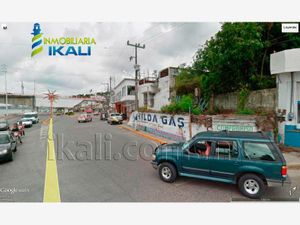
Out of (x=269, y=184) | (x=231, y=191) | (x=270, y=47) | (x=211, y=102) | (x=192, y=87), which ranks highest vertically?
(x=270, y=47)

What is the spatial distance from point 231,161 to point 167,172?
1.83 m

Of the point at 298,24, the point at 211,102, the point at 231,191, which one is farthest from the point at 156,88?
the point at 231,191

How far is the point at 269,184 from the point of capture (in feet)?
13.3

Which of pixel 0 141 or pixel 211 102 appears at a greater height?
pixel 211 102

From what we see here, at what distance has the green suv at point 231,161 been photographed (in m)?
4.06

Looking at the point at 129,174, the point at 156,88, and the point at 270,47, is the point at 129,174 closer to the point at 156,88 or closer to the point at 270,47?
the point at 270,47

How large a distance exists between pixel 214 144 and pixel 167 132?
24.3 feet

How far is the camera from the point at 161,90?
65.4 feet

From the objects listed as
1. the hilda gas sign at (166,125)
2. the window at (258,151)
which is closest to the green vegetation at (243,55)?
the hilda gas sign at (166,125)

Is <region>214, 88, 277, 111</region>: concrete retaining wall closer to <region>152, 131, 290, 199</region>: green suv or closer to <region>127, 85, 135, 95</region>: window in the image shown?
<region>152, 131, 290, 199</region>: green suv

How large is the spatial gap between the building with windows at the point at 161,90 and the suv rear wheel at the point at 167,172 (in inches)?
483

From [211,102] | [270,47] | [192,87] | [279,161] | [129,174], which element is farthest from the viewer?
[192,87]

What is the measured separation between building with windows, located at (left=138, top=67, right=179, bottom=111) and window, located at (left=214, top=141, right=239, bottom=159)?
492 inches

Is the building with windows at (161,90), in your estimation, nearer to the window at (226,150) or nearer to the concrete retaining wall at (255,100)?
the concrete retaining wall at (255,100)
